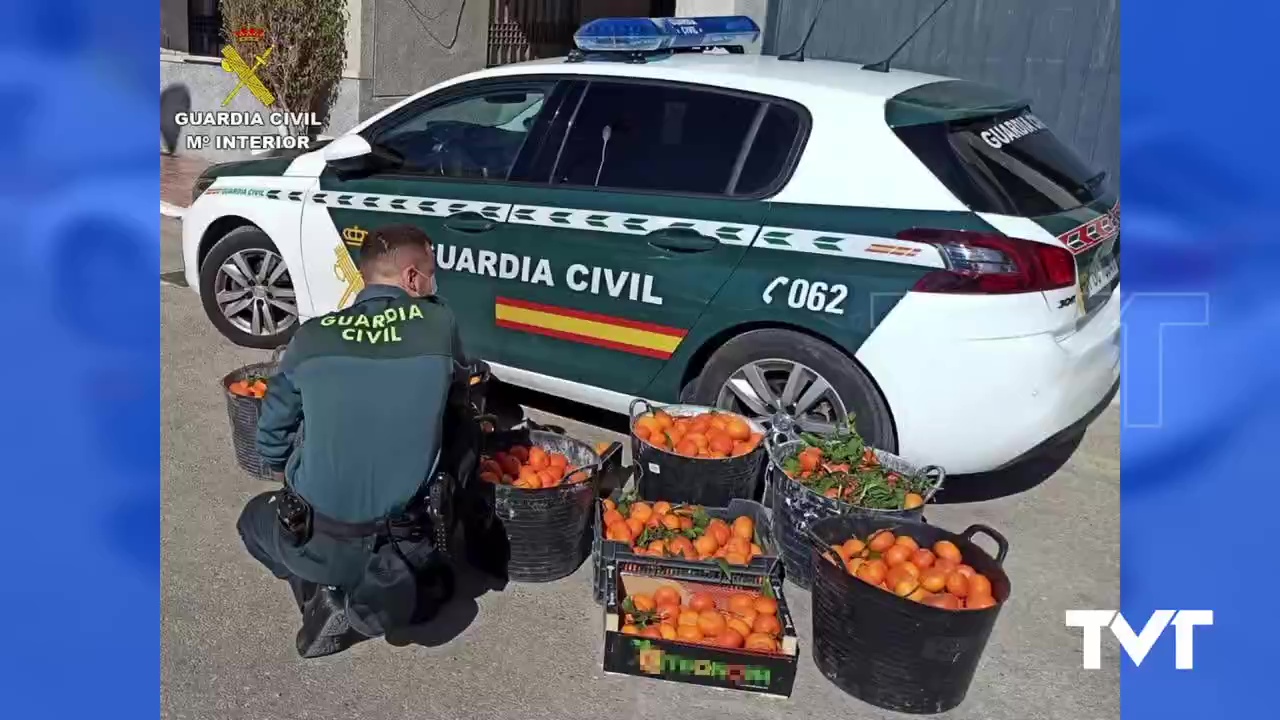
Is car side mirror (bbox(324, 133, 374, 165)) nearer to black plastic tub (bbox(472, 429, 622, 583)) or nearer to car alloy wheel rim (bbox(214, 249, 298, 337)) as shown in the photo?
car alloy wheel rim (bbox(214, 249, 298, 337))

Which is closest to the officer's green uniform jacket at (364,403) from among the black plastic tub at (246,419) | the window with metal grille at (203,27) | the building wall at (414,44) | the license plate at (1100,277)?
the black plastic tub at (246,419)

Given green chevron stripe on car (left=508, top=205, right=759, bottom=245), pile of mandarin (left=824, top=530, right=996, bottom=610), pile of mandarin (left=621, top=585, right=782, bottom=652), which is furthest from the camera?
green chevron stripe on car (left=508, top=205, right=759, bottom=245)

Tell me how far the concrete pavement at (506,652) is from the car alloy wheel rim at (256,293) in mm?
1197

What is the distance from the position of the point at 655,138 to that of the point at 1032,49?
14.9ft

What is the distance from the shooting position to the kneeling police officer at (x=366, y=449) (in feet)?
10.6

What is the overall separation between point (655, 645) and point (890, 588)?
71 centimetres

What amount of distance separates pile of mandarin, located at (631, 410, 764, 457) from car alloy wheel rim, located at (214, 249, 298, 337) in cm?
→ 231

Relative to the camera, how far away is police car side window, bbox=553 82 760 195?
4.58 metres

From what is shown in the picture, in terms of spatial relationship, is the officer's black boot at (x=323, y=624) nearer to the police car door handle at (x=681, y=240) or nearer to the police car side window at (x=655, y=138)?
the police car door handle at (x=681, y=240)

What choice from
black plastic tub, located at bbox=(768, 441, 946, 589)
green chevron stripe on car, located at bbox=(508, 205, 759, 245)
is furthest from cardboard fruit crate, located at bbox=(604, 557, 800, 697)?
green chevron stripe on car, located at bbox=(508, 205, 759, 245)

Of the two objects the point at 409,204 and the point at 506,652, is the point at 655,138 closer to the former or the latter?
the point at 409,204

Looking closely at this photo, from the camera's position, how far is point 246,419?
4625 millimetres

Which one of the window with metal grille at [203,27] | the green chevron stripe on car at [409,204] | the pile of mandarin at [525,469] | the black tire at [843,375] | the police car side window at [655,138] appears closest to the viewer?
the pile of mandarin at [525,469]

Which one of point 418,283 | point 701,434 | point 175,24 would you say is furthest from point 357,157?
point 175,24
